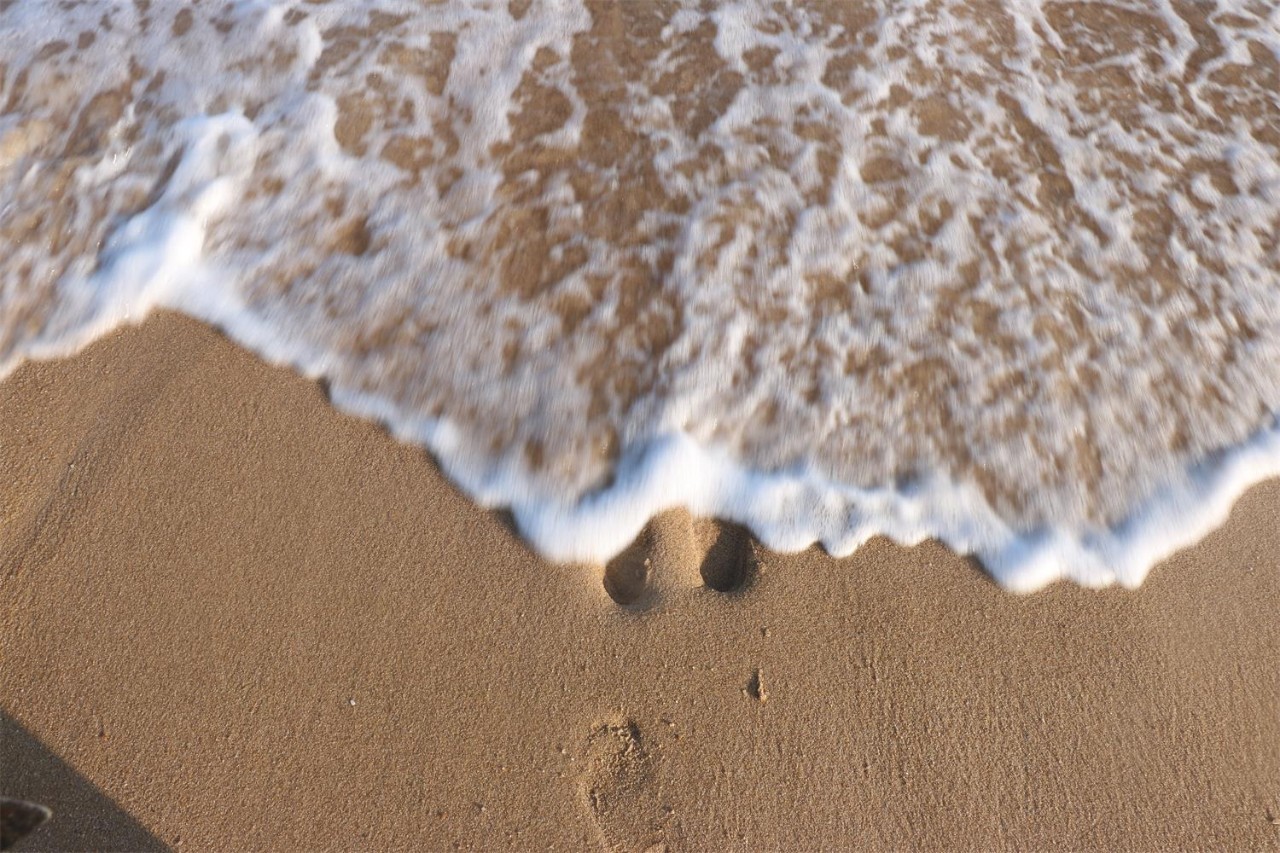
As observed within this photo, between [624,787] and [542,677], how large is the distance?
0.33 m

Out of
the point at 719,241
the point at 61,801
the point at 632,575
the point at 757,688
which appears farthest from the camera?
the point at 719,241

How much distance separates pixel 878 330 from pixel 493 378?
1257 millimetres

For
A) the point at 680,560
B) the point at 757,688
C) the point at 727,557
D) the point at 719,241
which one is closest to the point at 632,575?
the point at 680,560

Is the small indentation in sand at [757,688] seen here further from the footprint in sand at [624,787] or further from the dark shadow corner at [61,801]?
the dark shadow corner at [61,801]

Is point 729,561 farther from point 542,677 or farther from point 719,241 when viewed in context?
point 719,241

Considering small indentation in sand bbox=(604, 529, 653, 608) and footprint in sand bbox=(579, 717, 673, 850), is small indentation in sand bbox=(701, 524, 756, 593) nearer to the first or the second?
small indentation in sand bbox=(604, 529, 653, 608)

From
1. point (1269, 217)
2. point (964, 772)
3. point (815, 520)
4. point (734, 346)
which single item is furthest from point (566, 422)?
point (1269, 217)

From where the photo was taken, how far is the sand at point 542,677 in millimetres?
1643

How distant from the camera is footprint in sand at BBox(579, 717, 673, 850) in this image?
162 centimetres

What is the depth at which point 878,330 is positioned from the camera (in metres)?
2.26

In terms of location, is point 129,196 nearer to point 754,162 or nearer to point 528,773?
point 754,162

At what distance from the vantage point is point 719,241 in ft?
7.90

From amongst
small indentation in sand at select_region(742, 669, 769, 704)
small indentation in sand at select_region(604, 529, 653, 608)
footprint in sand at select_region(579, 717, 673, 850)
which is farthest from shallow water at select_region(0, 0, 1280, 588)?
footprint in sand at select_region(579, 717, 673, 850)

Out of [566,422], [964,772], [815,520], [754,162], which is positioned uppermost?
[754,162]
